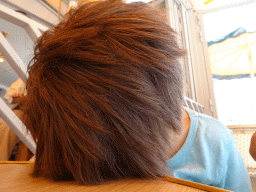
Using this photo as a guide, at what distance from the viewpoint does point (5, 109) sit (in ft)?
1.77

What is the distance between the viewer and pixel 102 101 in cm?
26

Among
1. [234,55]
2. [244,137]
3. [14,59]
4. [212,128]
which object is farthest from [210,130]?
[234,55]

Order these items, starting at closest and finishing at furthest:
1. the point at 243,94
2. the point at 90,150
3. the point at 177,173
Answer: the point at 90,150 < the point at 177,173 < the point at 243,94

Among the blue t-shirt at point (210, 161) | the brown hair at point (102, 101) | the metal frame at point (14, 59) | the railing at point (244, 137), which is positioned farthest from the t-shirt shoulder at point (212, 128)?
the railing at point (244, 137)

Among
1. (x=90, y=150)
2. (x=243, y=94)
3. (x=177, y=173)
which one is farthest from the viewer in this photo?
(x=243, y=94)

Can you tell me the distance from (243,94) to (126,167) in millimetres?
2160

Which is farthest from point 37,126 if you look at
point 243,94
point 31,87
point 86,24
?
point 243,94

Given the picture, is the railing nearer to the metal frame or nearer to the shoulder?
the shoulder

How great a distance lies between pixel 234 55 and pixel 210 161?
2140mm

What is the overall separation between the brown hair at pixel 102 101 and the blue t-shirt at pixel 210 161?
215mm

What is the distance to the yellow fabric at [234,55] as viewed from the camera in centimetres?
213

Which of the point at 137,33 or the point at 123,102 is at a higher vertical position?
the point at 137,33

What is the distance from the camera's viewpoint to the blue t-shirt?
471 millimetres

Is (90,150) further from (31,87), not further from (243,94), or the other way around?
(243,94)
